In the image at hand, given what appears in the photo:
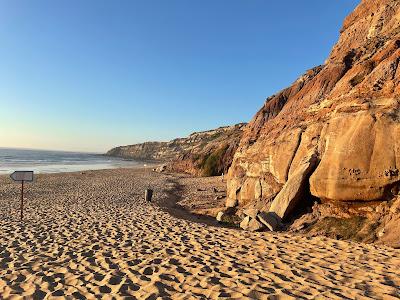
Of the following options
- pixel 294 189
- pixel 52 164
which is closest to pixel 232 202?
pixel 294 189

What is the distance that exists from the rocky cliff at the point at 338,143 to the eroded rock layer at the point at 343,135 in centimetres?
3

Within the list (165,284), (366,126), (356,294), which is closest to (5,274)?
(165,284)

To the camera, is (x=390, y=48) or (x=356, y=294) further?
(x=390, y=48)

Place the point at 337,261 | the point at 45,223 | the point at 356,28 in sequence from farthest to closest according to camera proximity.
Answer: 1. the point at 356,28
2. the point at 45,223
3. the point at 337,261

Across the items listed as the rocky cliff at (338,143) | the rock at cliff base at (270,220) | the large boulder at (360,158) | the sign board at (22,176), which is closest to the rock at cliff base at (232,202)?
the rocky cliff at (338,143)

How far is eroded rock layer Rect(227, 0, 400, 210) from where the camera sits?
11.0m

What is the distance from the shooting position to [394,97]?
11.5m

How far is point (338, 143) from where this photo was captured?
11992mm

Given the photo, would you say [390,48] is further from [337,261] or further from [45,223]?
[45,223]

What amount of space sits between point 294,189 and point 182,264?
644 centimetres

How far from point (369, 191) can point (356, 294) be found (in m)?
5.56

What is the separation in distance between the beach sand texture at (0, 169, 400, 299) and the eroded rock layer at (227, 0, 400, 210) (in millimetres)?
2409

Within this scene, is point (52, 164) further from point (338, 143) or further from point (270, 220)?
point (338, 143)

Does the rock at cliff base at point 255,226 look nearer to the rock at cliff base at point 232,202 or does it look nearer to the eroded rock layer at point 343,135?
the eroded rock layer at point 343,135
